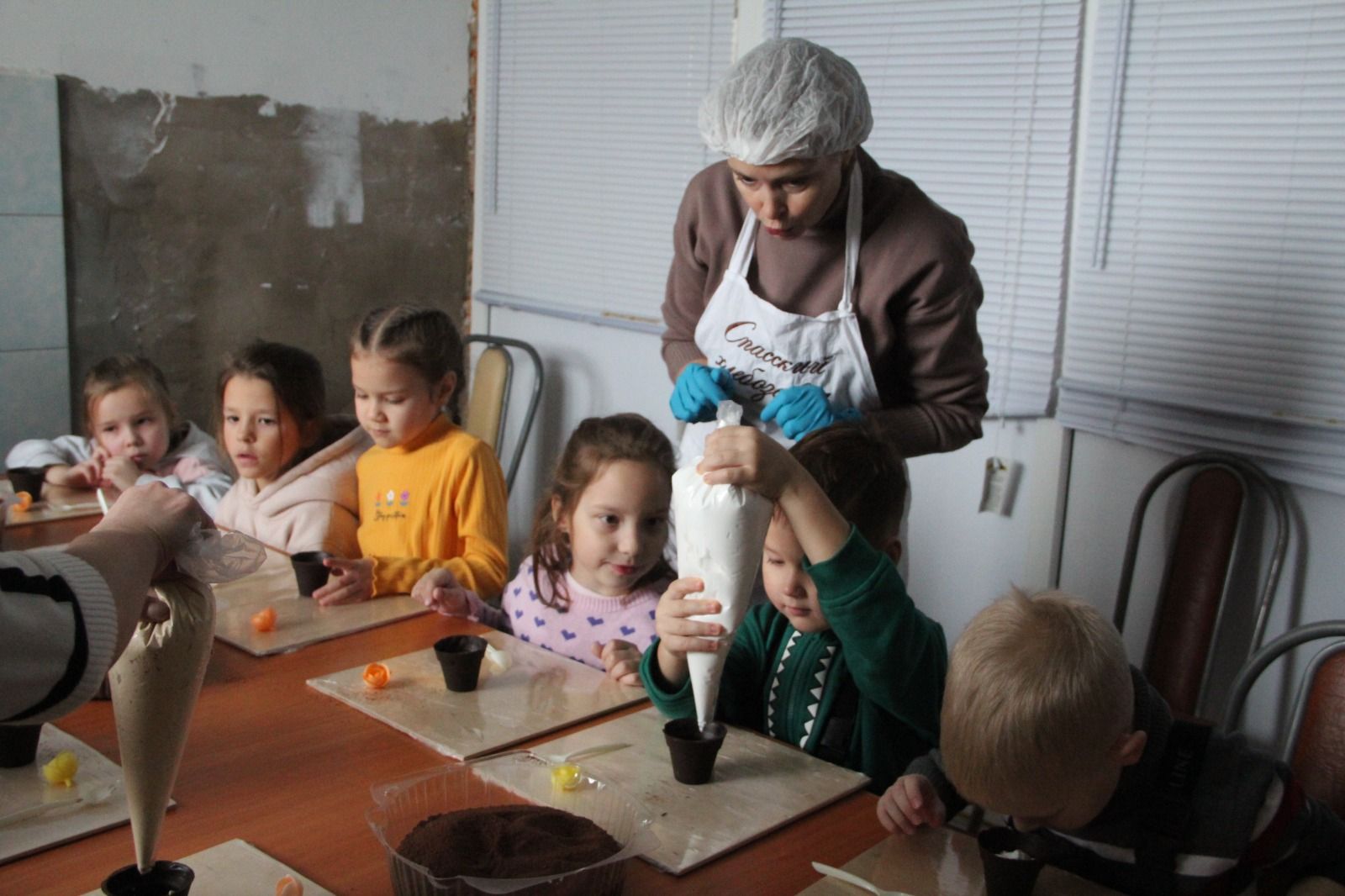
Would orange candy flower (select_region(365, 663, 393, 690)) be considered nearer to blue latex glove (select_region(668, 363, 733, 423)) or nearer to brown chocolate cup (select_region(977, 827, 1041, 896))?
blue latex glove (select_region(668, 363, 733, 423))

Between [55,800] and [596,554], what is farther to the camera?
[596,554]

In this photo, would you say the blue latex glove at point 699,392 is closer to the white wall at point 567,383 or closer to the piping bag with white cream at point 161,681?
the piping bag with white cream at point 161,681

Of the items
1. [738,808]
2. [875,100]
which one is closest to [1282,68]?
[875,100]

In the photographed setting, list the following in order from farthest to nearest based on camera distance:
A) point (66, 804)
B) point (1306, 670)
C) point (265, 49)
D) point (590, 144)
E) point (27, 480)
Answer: point (590, 144), point (265, 49), point (27, 480), point (1306, 670), point (66, 804)

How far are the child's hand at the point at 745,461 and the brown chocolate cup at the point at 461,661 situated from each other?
0.53 meters

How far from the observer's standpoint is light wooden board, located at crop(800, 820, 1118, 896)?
1273mm

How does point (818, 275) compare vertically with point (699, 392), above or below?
above

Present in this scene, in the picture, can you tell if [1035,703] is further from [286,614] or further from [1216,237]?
[1216,237]

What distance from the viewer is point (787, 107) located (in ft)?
6.59

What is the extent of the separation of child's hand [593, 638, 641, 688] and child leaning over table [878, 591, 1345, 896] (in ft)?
1.65

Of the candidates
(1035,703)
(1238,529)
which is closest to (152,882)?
(1035,703)

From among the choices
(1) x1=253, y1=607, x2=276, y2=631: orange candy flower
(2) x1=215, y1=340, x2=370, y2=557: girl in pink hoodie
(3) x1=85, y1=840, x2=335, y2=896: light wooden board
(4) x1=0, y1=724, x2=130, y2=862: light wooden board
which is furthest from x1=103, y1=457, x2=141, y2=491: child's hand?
(3) x1=85, y1=840, x2=335, y2=896: light wooden board

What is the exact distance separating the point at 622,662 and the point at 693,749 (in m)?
0.39

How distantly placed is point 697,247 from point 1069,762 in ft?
4.59
